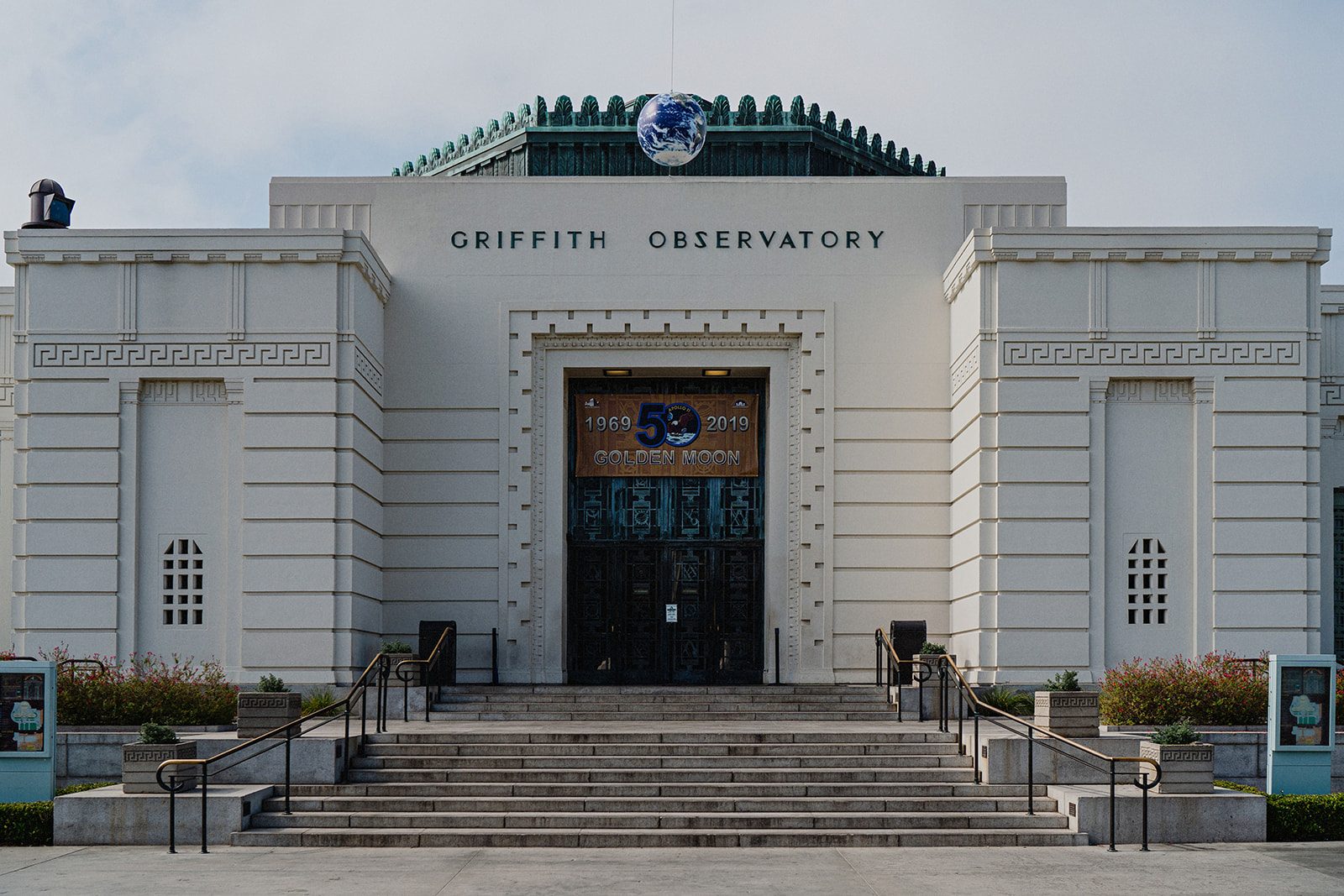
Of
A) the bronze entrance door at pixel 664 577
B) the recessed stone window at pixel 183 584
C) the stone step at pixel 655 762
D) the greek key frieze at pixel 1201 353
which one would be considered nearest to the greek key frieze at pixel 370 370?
the bronze entrance door at pixel 664 577

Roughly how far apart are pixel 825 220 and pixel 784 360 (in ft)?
7.69

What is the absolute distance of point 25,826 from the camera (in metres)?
13.7

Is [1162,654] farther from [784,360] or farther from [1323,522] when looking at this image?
[784,360]

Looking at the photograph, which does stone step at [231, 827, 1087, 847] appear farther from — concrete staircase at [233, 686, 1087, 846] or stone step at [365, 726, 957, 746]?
stone step at [365, 726, 957, 746]

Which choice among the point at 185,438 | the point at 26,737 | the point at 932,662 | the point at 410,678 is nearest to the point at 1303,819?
the point at 932,662

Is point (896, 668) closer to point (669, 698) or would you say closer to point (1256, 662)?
point (669, 698)

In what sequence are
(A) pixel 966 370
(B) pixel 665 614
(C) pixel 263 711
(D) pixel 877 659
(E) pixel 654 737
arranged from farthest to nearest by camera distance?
(B) pixel 665 614 → (D) pixel 877 659 → (A) pixel 966 370 → (E) pixel 654 737 → (C) pixel 263 711

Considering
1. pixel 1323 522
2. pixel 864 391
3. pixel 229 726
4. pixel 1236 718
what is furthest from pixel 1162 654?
pixel 229 726

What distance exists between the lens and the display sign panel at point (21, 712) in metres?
14.2

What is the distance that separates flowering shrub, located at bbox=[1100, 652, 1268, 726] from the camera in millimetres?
16797

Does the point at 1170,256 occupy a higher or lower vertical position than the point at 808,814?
higher

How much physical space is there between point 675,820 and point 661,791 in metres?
0.97

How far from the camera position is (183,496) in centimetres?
2006

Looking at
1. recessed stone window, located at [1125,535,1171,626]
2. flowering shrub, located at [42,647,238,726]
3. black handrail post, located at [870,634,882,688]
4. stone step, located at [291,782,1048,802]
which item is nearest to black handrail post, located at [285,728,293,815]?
stone step, located at [291,782,1048,802]
